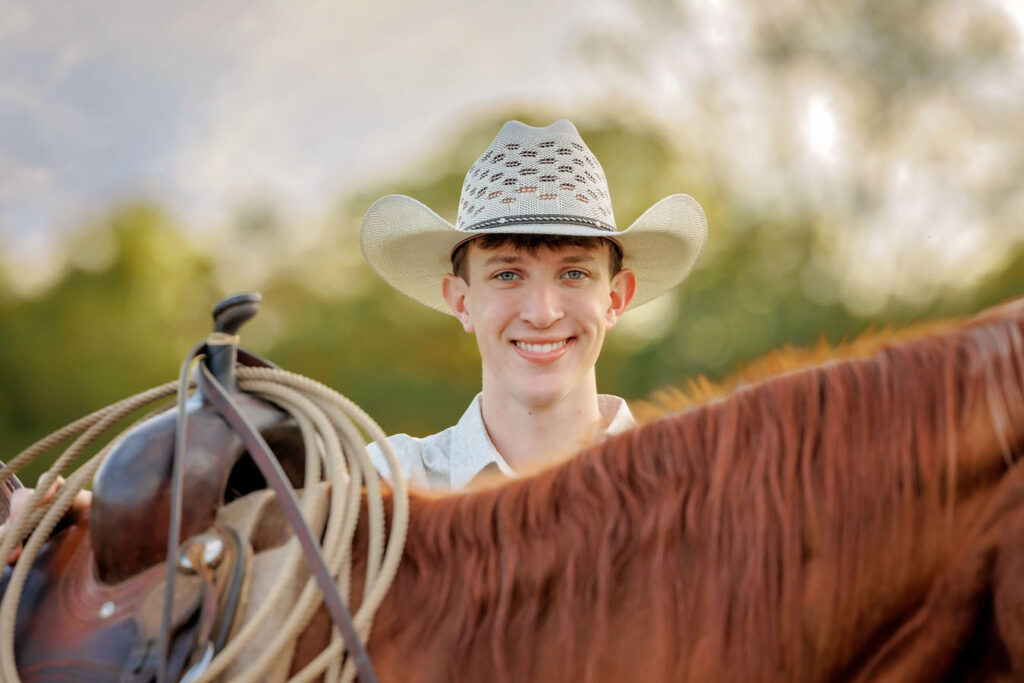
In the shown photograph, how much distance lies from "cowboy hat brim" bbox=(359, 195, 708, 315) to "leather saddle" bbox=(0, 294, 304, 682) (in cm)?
114

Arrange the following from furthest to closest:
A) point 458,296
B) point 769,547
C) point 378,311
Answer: point 378,311 < point 458,296 < point 769,547

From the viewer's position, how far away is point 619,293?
2488 mm

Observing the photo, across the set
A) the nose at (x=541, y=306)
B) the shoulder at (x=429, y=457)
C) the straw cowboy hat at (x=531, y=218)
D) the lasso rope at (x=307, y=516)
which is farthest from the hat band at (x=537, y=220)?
the lasso rope at (x=307, y=516)

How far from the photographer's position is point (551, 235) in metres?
2.13

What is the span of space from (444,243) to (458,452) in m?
0.59

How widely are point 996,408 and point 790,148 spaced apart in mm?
13605

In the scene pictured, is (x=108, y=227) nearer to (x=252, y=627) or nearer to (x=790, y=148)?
(x=790, y=148)

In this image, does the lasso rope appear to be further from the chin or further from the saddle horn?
the chin

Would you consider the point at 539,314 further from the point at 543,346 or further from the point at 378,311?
the point at 378,311

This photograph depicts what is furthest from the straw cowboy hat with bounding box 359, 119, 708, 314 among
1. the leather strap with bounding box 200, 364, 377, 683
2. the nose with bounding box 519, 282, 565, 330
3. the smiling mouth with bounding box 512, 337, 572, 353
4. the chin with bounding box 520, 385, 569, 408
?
the leather strap with bounding box 200, 364, 377, 683

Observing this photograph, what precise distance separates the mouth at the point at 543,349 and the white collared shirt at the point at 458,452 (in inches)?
8.6

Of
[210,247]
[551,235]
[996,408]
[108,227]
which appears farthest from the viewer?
[210,247]

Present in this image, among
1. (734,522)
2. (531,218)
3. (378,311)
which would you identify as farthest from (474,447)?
(378,311)

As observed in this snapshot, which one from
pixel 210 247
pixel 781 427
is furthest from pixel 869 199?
pixel 781 427
